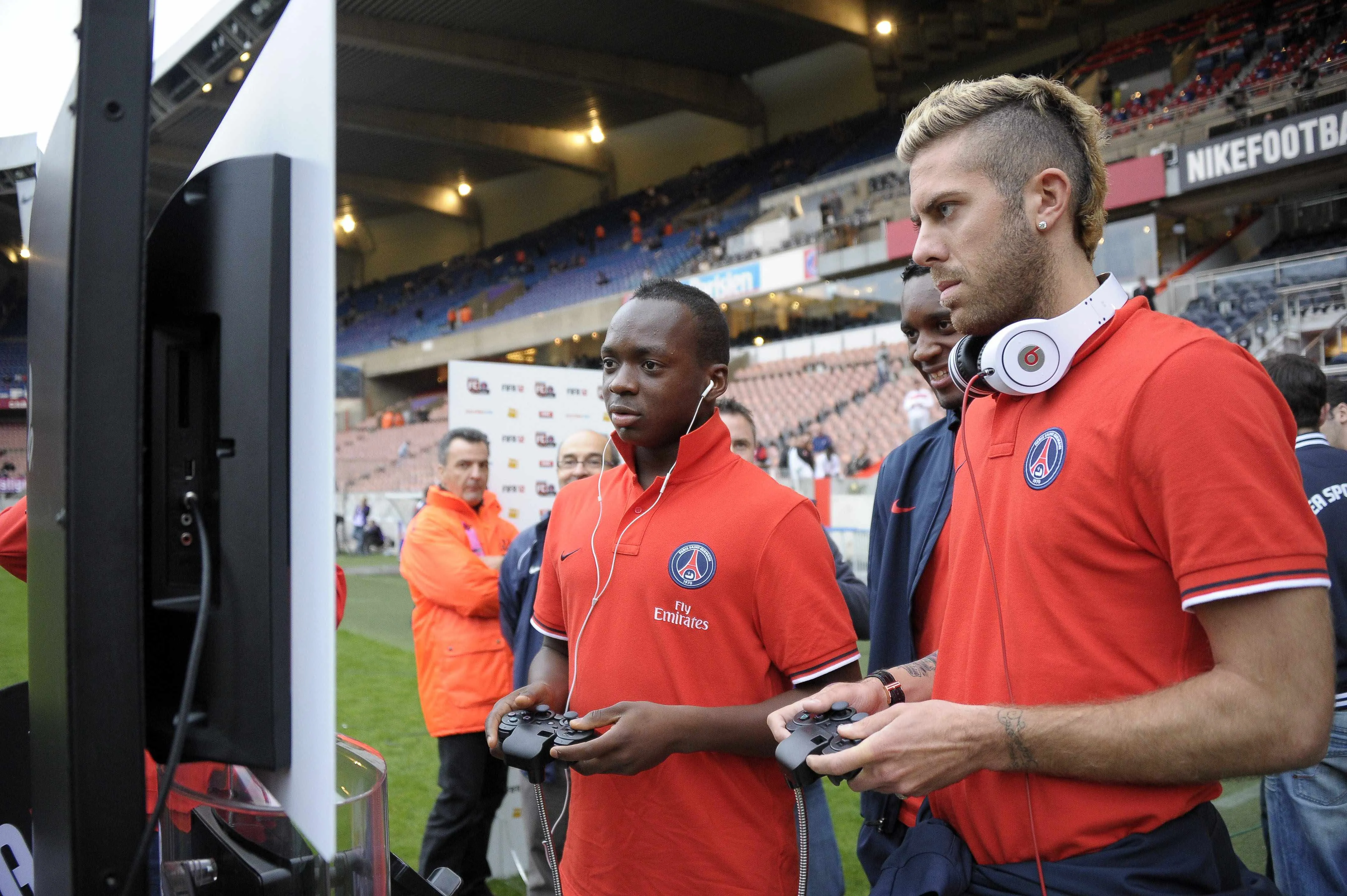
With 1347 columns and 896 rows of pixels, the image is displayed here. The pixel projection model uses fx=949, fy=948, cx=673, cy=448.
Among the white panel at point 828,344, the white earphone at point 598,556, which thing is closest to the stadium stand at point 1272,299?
the white panel at point 828,344

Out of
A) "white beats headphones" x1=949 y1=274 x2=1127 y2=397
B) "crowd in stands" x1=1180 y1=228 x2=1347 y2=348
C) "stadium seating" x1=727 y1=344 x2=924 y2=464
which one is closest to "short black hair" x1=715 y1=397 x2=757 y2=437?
"white beats headphones" x1=949 y1=274 x2=1127 y2=397

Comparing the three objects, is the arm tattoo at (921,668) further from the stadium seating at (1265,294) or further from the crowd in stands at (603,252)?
the crowd in stands at (603,252)

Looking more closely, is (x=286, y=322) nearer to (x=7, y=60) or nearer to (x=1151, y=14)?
(x=7, y=60)

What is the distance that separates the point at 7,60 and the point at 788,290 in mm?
23961

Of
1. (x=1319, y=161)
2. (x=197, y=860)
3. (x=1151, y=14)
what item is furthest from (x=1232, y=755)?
(x=1151, y=14)

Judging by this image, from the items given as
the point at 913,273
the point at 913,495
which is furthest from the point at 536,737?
the point at 913,273

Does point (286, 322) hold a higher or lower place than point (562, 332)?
lower

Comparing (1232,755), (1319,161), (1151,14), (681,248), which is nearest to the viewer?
(1232,755)

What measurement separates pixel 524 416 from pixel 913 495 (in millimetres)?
5032

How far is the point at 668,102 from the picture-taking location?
97.8 ft

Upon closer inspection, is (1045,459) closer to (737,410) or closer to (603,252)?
(737,410)

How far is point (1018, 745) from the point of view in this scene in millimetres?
1101

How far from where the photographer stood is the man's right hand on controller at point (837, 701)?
49.2 inches

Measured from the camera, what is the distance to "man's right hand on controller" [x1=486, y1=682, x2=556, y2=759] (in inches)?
66.3
